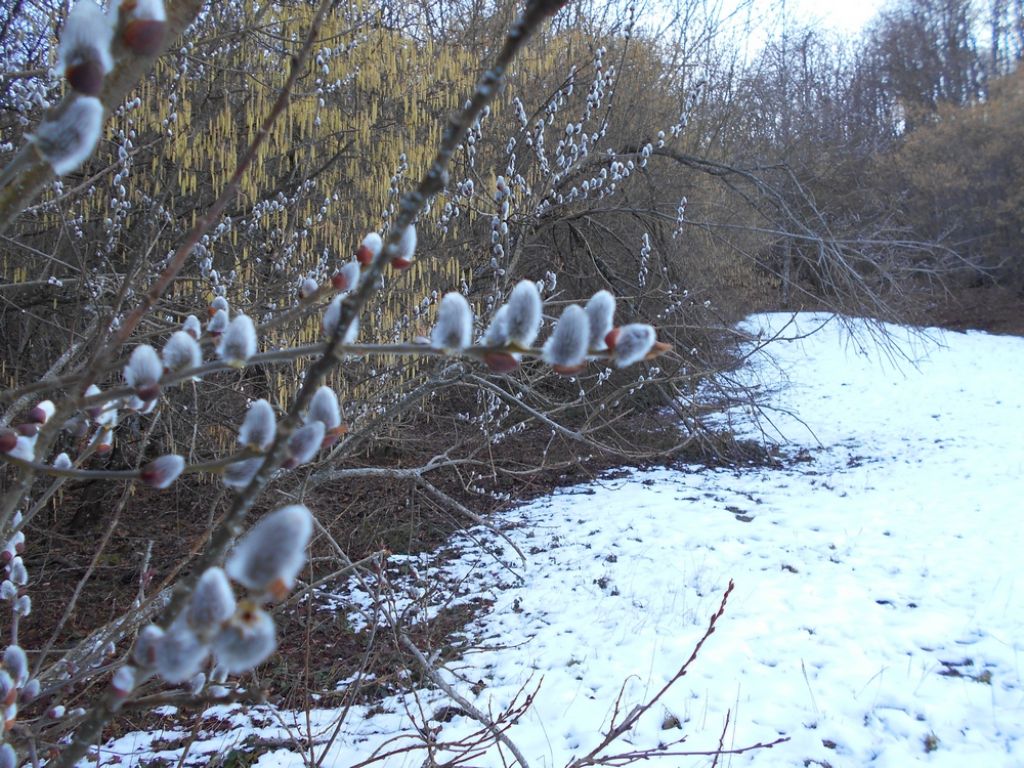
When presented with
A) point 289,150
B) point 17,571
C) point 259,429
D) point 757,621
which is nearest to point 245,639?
point 259,429

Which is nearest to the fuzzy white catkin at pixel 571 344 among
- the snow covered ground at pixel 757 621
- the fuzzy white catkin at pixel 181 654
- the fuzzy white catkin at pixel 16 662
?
the fuzzy white catkin at pixel 181 654

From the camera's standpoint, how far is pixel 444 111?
589 centimetres

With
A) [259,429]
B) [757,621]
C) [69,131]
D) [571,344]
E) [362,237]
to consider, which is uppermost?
[362,237]

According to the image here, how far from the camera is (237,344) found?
767mm

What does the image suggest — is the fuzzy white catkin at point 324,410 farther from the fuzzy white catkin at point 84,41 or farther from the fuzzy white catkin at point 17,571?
the fuzzy white catkin at point 17,571

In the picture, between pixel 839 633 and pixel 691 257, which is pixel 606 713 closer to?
pixel 839 633

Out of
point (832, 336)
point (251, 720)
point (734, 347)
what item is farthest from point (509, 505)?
point (832, 336)

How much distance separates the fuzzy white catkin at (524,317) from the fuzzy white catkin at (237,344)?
273 mm

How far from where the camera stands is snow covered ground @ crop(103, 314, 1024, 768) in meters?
3.39

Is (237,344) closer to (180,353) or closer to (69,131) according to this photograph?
(180,353)

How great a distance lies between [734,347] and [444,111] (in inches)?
191

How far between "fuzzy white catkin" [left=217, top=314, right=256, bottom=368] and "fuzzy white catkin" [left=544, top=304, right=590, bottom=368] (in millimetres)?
310

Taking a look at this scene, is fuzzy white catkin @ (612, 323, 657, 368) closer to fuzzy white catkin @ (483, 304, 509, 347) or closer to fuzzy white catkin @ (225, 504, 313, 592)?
fuzzy white catkin @ (483, 304, 509, 347)

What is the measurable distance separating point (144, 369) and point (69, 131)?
0.87ft
